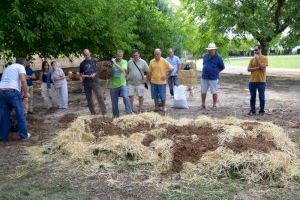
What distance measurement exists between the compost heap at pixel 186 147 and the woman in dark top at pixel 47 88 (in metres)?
5.98

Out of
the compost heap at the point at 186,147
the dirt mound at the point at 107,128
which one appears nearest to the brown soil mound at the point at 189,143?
the compost heap at the point at 186,147

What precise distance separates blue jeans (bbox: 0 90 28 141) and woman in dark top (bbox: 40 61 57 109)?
546 centimetres

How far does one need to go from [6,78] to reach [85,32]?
7897 millimetres

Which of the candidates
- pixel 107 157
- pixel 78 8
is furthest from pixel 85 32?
pixel 107 157

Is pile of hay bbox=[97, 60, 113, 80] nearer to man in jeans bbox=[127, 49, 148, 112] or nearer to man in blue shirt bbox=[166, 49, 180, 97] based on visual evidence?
man in jeans bbox=[127, 49, 148, 112]

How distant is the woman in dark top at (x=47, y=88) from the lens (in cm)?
1508

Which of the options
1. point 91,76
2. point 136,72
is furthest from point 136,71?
point 91,76

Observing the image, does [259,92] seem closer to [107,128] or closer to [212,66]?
[212,66]

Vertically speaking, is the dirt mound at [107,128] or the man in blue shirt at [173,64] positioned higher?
the man in blue shirt at [173,64]

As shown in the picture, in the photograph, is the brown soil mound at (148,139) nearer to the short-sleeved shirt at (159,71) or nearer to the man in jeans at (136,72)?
the man in jeans at (136,72)

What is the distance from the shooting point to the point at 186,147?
24.1ft

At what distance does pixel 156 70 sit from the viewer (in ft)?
41.5

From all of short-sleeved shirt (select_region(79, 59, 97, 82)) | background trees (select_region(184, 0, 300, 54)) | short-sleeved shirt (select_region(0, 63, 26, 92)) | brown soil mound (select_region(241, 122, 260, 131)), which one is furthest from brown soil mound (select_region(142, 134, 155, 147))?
background trees (select_region(184, 0, 300, 54))

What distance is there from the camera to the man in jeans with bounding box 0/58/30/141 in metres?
9.37
